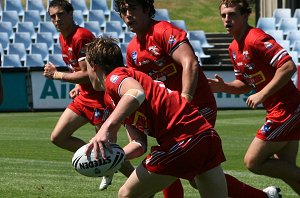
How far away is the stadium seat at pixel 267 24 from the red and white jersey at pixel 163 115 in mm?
25487

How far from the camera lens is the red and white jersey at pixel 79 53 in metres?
11.3

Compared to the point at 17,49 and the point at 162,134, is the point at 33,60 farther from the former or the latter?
the point at 162,134

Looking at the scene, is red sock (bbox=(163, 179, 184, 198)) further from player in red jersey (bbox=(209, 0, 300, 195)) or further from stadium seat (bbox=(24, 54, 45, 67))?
stadium seat (bbox=(24, 54, 45, 67))

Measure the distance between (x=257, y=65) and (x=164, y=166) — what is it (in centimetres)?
232

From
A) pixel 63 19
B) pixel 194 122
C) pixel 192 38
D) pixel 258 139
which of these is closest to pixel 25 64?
pixel 192 38

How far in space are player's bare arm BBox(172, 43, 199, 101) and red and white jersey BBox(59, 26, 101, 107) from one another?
3.08 m

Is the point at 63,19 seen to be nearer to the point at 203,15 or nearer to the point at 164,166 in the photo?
the point at 164,166

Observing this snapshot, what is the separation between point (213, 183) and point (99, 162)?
0.95m

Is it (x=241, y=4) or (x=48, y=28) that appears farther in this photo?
(x=48, y=28)

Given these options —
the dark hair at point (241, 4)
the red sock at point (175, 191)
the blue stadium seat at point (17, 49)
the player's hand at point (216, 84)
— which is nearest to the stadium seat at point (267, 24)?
the blue stadium seat at point (17, 49)

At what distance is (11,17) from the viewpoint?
106ft

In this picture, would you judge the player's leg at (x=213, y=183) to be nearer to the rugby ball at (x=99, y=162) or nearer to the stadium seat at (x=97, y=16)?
the rugby ball at (x=99, y=162)

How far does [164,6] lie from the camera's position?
57.7m

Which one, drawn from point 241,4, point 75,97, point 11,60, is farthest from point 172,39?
point 11,60
